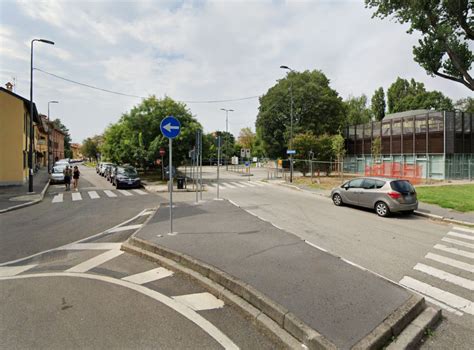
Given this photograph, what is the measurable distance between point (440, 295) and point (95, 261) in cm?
629

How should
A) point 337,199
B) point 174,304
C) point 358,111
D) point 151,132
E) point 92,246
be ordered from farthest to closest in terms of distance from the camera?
point 358,111 < point 151,132 < point 337,199 < point 92,246 < point 174,304

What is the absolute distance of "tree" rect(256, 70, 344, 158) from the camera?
41594 millimetres

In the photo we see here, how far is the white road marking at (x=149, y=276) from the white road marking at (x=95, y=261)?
112cm

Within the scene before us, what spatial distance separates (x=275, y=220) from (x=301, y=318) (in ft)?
22.3

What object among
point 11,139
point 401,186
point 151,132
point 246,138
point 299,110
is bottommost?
point 401,186

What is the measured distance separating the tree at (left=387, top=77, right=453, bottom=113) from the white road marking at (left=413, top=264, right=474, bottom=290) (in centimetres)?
6139

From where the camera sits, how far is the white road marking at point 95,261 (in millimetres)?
5257

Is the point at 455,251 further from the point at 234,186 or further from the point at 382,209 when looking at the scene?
the point at 234,186

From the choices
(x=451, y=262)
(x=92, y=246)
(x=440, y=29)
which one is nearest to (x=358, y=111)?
(x=440, y=29)

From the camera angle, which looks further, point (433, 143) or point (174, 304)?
point (433, 143)

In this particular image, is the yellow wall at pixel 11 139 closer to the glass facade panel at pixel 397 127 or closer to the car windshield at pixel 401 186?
the car windshield at pixel 401 186

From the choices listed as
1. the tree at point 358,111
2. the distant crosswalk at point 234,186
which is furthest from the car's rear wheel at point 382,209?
the tree at point 358,111

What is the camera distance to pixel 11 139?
68.5ft

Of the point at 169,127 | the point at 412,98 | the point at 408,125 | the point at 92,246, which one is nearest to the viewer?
the point at 92,246
